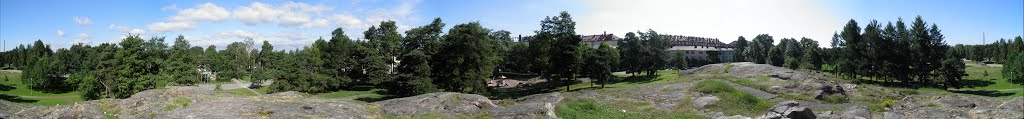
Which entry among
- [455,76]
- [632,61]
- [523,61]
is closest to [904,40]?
[632,61]

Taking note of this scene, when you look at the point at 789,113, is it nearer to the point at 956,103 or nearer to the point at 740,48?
the point at 956,103

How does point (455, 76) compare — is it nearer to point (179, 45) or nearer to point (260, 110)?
point (260, 110)

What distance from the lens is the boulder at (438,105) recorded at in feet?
117

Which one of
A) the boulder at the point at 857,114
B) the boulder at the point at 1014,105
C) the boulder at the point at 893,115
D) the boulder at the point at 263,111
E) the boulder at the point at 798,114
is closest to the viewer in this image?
the boulder at the point at 263,111

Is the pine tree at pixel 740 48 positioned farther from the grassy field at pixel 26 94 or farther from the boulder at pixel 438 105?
the grassy field at pixel 26 94

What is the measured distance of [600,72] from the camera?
65.0 m

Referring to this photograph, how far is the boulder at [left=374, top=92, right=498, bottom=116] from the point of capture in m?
35.8

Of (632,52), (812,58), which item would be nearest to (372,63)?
(632,52)

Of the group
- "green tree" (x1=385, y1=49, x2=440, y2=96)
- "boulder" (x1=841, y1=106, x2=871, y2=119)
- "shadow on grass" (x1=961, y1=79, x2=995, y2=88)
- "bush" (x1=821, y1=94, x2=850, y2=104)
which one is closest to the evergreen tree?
"shadow on grass" (x1=961, y1=79, x2=995, y2=88)

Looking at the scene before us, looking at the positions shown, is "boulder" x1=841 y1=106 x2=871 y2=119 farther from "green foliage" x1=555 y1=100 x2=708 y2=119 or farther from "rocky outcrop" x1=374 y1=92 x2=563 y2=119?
"rocky outcrop" x1=374 y1=92 x2=563 y2=119

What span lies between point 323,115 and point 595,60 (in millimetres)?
37711

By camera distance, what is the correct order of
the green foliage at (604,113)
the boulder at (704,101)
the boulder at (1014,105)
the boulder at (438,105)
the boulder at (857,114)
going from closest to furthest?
the boulder at (857,114)
the green foliage at (604,113)
the boulder at (438,105)
the boulder at (1014,105)
the boulder at (704,101)

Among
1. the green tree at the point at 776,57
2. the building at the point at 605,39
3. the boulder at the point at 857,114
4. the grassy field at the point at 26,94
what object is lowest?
the grassy field at the point at 26,94

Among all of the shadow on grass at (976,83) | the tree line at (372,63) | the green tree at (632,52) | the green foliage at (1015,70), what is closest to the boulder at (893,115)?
the tree line at (372,63)
